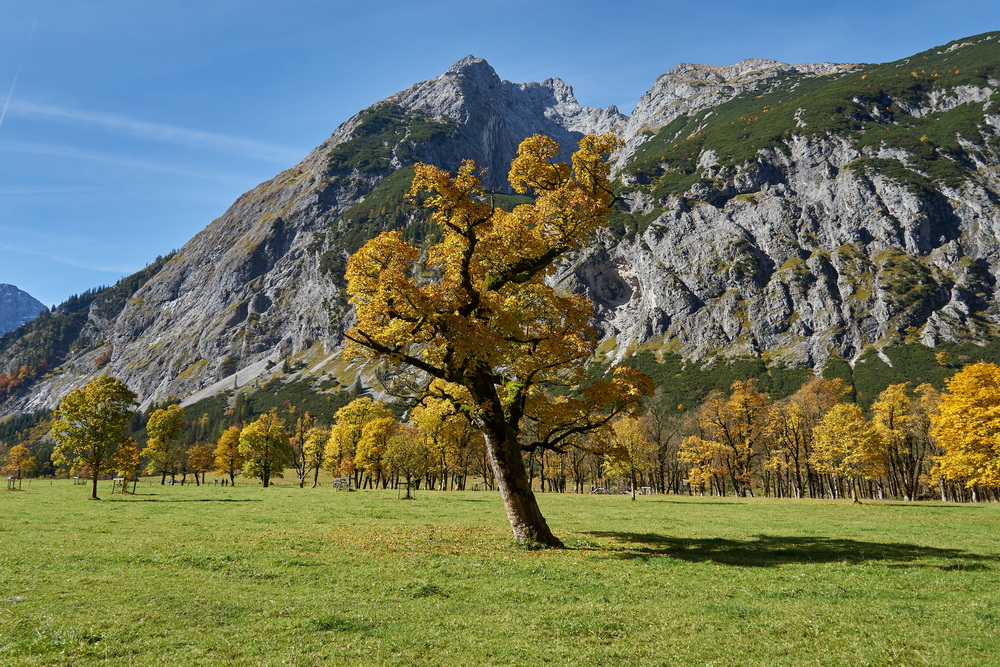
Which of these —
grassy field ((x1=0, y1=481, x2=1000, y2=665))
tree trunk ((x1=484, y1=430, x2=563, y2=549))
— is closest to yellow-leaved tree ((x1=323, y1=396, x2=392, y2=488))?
grassy field ((x1=0, y1=481, x2=1000, y2=665))

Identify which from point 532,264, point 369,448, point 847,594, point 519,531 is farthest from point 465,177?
point 369,448

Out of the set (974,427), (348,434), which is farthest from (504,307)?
(348,434)

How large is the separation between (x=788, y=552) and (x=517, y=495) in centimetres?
1147

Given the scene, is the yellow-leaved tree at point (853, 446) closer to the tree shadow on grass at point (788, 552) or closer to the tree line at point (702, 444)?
the tree line at point (702, 444)

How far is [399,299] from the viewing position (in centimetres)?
2152

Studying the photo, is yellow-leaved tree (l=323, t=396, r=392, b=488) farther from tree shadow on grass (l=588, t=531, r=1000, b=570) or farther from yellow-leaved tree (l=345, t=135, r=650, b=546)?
tree shadow on grass (l=588, t=531, r=1000, b=570)

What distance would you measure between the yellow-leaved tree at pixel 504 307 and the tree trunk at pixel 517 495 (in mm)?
46

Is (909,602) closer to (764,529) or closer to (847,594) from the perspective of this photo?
(847,594)

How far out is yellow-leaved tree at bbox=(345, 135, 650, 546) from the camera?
859 inches

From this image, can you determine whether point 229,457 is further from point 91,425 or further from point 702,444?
point 702,444

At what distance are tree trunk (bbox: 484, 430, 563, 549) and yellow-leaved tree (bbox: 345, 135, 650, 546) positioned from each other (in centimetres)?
5

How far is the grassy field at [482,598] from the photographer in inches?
377

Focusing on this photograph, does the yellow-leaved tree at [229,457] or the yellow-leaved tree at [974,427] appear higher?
the yellow-leaved tree at [974,427]

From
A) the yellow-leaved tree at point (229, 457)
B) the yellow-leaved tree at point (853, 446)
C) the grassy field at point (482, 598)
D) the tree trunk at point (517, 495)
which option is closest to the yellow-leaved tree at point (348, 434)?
the yellow-leaved tree at point (229, 457)
